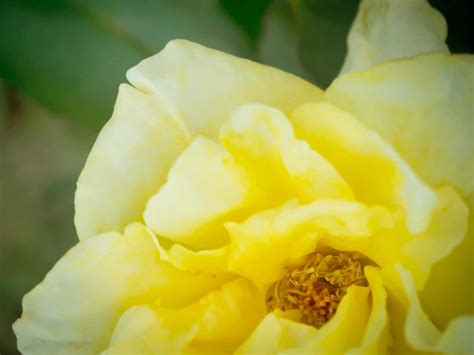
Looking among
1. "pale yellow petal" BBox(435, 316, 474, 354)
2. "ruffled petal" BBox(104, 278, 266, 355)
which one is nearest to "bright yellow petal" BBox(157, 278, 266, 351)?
"ruffled petal" BBox(104, 278, 266, 355)

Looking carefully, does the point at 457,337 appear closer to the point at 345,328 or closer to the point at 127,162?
the point at 345,328

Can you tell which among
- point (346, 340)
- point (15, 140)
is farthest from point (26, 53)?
point (346, 340)

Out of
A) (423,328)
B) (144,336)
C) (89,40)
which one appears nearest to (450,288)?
(423,328)

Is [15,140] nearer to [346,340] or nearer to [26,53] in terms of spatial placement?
[26,53]

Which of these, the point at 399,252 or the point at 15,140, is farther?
the point at 15,140

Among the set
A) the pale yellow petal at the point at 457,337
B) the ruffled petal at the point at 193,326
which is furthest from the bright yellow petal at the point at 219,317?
the pale yellow petal at the point at 457,337

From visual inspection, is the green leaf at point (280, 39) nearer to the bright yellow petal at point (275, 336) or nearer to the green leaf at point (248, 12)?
the green leaf at point (248, 12)
